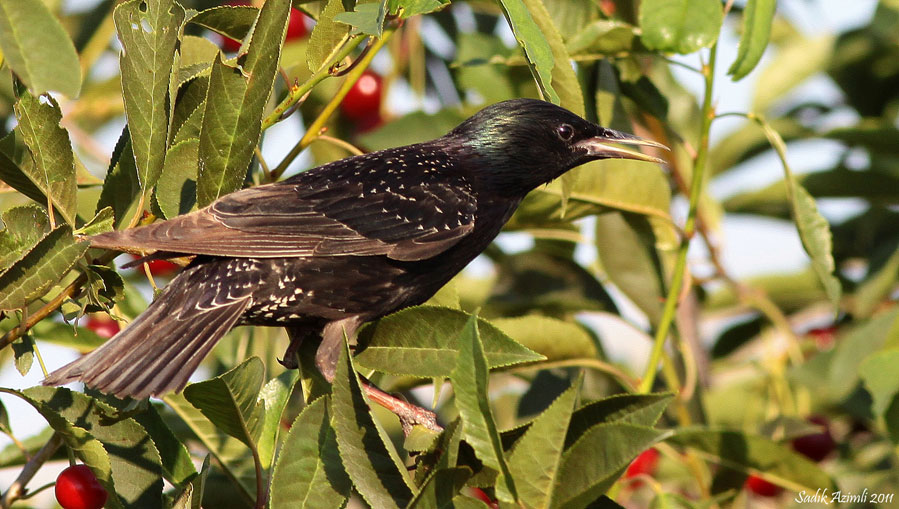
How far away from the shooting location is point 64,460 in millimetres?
3115

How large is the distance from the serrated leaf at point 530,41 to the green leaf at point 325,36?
16.7 inches

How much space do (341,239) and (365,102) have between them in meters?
1.70

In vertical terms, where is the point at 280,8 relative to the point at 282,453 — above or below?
above

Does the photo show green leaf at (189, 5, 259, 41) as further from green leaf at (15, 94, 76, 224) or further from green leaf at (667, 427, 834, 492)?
green leaf at (667, 427, 834, 492)

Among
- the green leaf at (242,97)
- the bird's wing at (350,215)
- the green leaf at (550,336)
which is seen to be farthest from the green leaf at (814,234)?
the green leaf at (242,97)

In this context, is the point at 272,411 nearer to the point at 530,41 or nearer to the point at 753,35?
the point at 530,41

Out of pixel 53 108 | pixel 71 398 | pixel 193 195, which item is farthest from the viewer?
pixel 193 195

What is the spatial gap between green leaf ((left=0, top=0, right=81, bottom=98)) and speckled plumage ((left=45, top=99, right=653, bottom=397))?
0.59 metres

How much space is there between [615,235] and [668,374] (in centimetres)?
57

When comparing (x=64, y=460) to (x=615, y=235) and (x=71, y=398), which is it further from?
(x=615, y=235)

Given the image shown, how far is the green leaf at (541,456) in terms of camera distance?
205 cm

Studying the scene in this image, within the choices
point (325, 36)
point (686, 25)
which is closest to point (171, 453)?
point (325, 36)

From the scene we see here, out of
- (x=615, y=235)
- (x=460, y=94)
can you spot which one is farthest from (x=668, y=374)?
(x=460, y=94)

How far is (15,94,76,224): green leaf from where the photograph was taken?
7.55 ft
